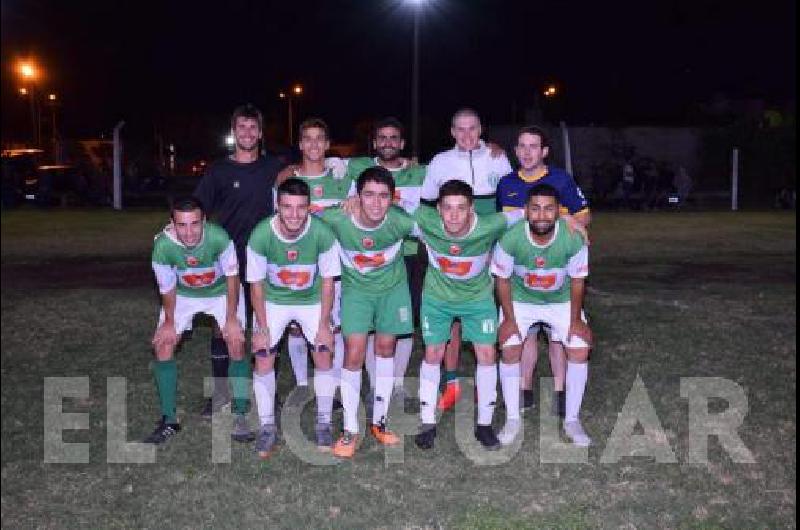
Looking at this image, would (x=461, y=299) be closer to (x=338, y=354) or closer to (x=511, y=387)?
(x=511, y=387)

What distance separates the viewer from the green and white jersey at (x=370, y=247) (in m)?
6.04

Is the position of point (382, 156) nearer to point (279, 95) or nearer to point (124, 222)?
point (124, 222)

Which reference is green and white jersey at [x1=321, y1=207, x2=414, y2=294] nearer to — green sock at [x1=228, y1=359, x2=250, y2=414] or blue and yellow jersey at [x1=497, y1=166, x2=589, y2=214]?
blue and yellow jersey at [x1=497, y1=166, x2=589, y2=214]

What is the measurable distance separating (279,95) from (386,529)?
66180mm

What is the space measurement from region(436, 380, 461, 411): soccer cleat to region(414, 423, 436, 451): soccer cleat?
0.71 metres

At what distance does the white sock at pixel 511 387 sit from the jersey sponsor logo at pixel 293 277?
1493 millimetres

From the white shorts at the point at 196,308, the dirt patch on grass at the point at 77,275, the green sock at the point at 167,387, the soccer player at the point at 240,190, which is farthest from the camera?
the dirt patch on grass at the point at 77,275

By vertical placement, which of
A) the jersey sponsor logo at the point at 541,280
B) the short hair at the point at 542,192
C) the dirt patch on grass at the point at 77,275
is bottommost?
the dirt patch on grass at the point at 77,275

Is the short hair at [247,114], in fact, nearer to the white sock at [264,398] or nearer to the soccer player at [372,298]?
the soccer player at [372,298]

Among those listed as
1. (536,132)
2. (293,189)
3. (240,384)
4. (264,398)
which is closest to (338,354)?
(240,384)

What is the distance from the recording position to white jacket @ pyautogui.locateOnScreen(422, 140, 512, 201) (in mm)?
6898

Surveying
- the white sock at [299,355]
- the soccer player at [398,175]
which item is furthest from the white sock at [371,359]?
the white sock at [299,355]

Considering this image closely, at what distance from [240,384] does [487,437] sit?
190cm

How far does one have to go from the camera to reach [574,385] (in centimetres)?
622
